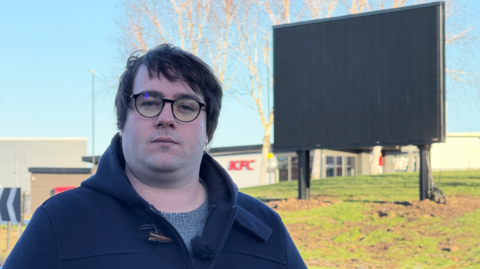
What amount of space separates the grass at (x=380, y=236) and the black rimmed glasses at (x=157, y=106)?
8.78 metres

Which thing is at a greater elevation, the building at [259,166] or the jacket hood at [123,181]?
the jacket hood at [123,181]

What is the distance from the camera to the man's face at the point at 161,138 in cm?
224

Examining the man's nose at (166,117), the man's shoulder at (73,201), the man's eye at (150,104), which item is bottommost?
the man's shoulder at (73,201)

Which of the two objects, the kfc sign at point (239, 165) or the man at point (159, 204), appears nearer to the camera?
the man at point (159, 204)

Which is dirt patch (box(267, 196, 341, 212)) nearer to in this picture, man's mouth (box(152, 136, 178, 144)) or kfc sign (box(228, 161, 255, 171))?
man's mouth (box(152, 136, 178, 144))

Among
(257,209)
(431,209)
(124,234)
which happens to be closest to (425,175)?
(431,209)

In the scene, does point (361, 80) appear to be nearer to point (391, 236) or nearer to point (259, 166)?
point (391, 236)

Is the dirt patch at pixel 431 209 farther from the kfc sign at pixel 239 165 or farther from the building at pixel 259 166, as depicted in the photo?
the kfc sign at pixel 239 165

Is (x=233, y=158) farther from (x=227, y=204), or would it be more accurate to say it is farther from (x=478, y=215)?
(x=227, y=204)

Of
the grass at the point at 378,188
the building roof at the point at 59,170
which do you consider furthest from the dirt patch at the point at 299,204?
the building roof at the point at 59,170

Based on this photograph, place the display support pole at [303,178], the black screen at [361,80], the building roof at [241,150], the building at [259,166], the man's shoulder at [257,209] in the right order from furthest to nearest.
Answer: the building roof at [241,150] → the building at [259,166] → the display support pole at [303,178] → the black screen at [361,80] → the man's shoulder at [257,209]

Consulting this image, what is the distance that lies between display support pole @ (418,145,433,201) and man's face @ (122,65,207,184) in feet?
42.6

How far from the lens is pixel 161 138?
2.25 meters

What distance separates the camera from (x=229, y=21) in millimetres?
27125
